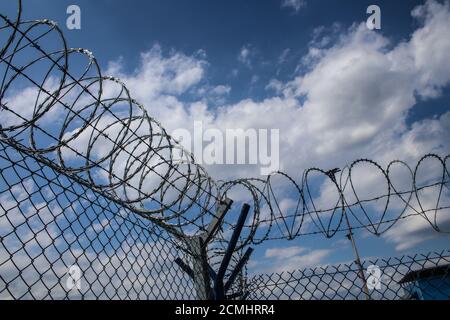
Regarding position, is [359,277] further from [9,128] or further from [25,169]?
[9,128]

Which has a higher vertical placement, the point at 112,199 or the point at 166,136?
the point at 166,136

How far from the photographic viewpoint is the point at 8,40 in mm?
2525

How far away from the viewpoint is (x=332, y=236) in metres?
5.30

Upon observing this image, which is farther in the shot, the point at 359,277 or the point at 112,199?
the point at 359,277
